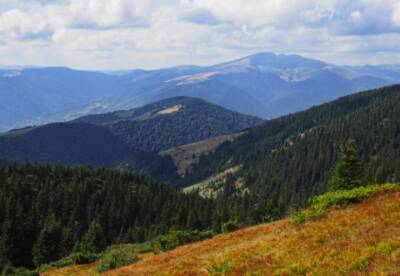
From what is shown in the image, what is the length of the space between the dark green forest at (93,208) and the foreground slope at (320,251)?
68.6 m

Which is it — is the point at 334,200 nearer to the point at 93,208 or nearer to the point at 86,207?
the point at 93,208

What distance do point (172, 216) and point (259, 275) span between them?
119 meters

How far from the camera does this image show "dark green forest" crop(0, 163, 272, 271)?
99.1 metres

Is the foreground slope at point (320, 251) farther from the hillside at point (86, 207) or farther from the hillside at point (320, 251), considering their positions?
the hillside at point (86, 207)

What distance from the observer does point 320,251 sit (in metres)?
17.5

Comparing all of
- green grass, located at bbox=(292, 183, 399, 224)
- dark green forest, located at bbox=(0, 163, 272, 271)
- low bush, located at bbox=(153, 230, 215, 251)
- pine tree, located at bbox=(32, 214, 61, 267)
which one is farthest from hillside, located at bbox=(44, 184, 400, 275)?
dark green forest, located at bbox=(0, 163, 272, 271)

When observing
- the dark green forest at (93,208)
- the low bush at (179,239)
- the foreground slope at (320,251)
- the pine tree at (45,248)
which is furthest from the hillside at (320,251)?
the dark green forest at (93,208)

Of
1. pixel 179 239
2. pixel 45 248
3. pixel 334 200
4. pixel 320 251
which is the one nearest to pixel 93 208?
pixel 45 248

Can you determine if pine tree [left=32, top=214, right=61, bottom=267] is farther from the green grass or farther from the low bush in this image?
the green grass

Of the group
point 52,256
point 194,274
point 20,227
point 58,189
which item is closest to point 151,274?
point 194,274

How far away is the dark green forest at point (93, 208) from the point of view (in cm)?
9912

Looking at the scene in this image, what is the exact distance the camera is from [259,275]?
1627cm

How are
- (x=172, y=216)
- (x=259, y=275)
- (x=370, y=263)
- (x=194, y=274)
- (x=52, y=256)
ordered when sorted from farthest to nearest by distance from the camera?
(x=172, y=216) → (x=52, y=256) → (x=194, y=274) → (x=259, y=275) → (x=370, y=263)

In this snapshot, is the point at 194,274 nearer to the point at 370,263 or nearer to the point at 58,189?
the point at 370,263
